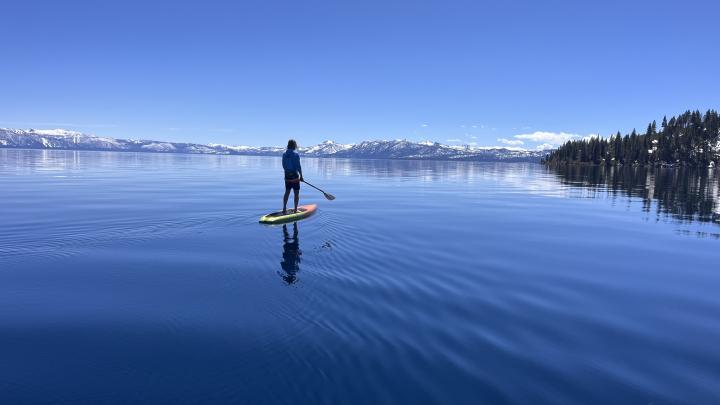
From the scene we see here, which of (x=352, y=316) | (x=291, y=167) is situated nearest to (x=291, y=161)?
(x=291, y=167)

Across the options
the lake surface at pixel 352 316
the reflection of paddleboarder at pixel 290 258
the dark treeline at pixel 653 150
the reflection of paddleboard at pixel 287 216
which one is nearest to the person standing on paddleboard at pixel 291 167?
the reflection of paddleboard at pixel 287 216

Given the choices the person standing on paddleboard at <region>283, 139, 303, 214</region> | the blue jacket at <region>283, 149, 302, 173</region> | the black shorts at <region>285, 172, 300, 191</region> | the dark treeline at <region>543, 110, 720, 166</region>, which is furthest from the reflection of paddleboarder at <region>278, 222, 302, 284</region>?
the dark treeline at <region>543, 110, 720, 166</region>

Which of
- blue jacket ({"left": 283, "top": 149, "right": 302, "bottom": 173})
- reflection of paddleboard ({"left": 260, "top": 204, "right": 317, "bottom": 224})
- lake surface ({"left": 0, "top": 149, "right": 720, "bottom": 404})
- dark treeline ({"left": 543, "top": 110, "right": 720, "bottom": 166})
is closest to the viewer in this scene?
lake surface ({"left": 0, "top": 149, "right": 720, "bottom": 404})

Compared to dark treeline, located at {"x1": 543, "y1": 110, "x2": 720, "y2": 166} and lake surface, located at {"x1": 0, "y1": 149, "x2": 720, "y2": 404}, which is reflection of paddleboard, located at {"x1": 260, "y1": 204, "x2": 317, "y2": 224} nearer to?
lake surface, located at {"x1": 0, "y1": 149, "x2": 720, "y2": 404}

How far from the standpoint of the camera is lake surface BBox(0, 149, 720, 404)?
5336 millimetres

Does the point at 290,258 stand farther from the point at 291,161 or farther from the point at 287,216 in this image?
the point at 291,161

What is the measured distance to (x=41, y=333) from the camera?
22.0 ft

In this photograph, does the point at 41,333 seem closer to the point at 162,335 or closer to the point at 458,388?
the point at 162,335

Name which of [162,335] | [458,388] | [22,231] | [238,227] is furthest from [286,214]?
[458,388]

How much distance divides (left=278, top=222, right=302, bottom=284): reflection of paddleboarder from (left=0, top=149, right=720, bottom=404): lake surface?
0.10 meters

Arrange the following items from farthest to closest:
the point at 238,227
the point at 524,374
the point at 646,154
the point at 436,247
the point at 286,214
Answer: the point at 646,154 < the point at 286,214 < the point at 238,227 < the point at 436,247 < the point at 524,374

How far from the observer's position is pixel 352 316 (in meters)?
Result: 7.46

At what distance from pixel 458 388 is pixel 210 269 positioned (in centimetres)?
772

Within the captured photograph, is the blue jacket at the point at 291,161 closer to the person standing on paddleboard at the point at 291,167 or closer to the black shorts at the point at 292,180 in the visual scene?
the person standing on paddleboard at the point at 291,167
